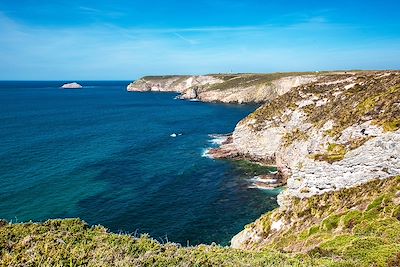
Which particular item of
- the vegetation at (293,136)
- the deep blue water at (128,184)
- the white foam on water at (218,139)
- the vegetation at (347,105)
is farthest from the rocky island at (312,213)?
the white foam on water at (218,139)

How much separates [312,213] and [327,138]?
18.5 m

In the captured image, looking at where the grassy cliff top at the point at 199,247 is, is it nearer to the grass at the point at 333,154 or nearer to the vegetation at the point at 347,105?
the grass at the point at 333,154

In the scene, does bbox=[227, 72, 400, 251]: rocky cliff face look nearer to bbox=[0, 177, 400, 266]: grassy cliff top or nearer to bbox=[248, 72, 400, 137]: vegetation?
bbox=[248, 72, 400, 137]: vegetation

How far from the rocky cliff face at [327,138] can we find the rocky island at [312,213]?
0.12 meters

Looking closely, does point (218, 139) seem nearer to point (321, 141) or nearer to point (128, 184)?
point (128, 184)

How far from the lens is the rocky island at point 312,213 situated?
1862 centimetres

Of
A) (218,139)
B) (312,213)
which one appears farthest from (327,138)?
(218,139)

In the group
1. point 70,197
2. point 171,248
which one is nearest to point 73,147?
point 70,197

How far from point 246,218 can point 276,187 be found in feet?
44.4

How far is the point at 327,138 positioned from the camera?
52594 mm

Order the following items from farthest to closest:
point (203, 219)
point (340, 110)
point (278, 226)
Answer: point (340, 110) < point (203, 219) < point (278, 226)

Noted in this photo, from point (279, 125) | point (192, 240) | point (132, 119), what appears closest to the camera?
point (192, 240)

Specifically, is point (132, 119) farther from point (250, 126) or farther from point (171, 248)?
point (171, 248)

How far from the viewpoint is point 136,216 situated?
52.7 meters
